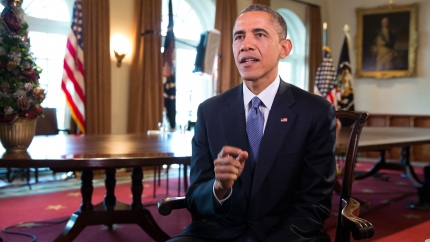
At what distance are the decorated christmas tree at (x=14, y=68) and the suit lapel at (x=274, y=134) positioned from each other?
135 cm

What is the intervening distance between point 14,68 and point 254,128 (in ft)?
4.43

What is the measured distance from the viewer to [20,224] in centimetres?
391

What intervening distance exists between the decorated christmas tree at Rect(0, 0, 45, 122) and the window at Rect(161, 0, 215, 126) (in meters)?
5.80

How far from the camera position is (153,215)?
4.29 m

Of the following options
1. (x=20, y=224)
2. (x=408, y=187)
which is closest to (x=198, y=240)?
(x=20, y=224)

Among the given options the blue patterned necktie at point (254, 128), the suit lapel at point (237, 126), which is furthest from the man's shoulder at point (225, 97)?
the blue patterned necktie at point (254, 128)

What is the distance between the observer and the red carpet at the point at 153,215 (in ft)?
12.0

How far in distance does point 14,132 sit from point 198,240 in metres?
1.22

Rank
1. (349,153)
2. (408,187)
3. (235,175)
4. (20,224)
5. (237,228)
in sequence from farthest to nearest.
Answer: (408,187) → (20,224) → (349,153) → (237,228) → (235,175)

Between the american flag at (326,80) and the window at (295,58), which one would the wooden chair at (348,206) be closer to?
the american flag at (326,80)

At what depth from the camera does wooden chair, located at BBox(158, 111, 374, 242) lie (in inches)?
59.3

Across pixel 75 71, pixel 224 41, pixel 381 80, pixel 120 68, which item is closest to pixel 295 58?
pixel 381 80

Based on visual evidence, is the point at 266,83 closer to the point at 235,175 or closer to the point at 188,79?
the point at 235,175

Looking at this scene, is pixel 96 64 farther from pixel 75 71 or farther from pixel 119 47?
pixel 119 47
